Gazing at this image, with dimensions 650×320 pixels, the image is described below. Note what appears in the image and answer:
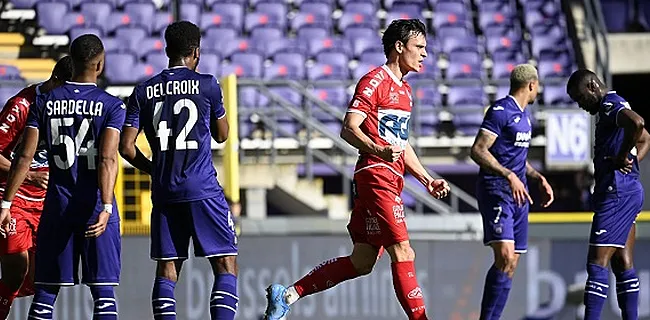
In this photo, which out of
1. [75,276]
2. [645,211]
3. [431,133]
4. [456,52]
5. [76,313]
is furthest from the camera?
[456,52]

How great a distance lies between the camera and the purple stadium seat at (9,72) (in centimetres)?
1680

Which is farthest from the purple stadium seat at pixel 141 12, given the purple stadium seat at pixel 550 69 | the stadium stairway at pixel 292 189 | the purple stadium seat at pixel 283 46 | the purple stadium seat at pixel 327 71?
the purple stadium seat at pixel 550 69

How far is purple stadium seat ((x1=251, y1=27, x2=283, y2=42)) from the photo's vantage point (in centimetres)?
1919

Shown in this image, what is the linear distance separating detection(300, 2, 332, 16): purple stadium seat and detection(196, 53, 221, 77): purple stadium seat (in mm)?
2009

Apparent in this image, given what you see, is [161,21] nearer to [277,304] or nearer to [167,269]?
[277,304]

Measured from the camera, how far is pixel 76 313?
1140cm

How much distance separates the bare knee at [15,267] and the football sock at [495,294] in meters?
3.26

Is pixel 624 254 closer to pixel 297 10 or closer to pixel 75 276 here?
pixel 75 276

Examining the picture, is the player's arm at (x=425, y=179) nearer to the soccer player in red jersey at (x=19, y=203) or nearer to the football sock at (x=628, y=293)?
the football sock at (x=628, y=293)

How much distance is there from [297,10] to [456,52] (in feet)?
8.11

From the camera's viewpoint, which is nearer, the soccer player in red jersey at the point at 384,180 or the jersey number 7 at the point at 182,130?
the jersey number 7 at the point at 182,130

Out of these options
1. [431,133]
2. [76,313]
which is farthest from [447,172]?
[76,313]

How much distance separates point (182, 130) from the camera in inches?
307

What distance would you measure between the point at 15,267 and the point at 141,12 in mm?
10450
